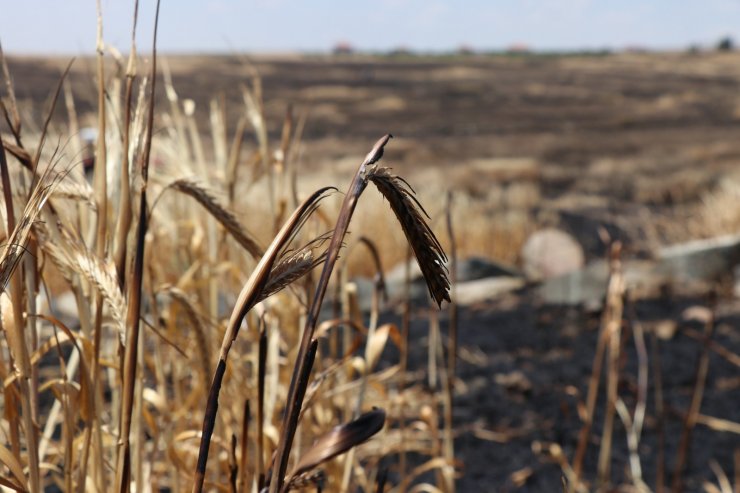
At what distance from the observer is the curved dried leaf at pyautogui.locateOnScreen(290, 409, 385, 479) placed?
464 mm

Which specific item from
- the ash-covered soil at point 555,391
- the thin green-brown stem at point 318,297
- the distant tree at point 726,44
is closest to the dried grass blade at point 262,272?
the thin green-brown stem at point 318,297

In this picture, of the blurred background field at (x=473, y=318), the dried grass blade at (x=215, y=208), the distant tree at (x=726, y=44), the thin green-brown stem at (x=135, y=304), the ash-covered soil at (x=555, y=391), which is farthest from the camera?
the distant tree at (x=726, y=44)

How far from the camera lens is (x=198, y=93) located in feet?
97.6

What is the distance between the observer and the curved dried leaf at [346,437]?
1.52ft

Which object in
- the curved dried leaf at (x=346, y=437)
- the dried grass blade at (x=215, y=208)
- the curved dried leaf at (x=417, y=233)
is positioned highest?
the curved dried leaf at (x=417, y=233)

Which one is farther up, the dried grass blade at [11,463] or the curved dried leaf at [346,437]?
the curved dried leaf at [346,437]

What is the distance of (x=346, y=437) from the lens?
468 mm

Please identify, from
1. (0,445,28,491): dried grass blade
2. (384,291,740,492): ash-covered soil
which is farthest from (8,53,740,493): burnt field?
(0,445,28,491): dried grass blade

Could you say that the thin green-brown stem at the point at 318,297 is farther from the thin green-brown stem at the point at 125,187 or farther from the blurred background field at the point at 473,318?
the thin green-brown stem at the point at 125,187

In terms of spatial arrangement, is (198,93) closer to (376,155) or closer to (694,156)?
(694,156)

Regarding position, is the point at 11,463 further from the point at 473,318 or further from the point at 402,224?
the point at 473,318

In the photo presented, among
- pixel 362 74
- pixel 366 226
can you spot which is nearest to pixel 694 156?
pixel 366 226

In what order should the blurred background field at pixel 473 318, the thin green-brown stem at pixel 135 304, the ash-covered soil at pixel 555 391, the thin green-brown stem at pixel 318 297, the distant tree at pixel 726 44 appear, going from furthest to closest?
1. the distant tree at pixel 726 44
2. the ash-covered soil at pixel 555 391
3. the blurred background field at pixel 473 318
4. the thin green-brown stem at pixel 135 304
5. the thin green-brown stem at pixel 318 297

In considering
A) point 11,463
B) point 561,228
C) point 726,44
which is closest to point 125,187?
point 11,463
